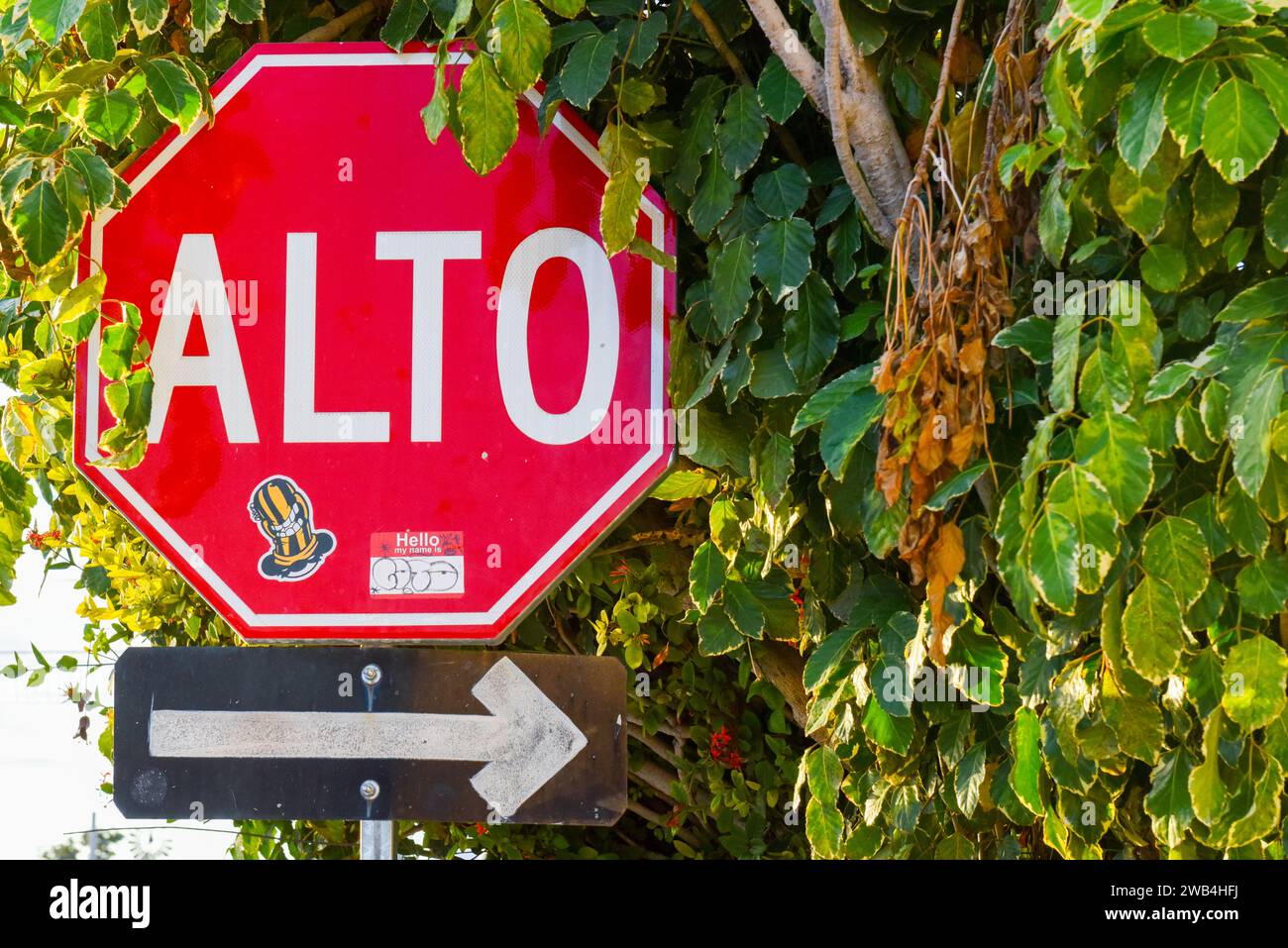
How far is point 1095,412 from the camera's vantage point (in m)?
1.20

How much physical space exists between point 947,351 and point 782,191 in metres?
0.33

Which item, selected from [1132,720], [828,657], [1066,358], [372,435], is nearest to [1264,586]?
[1132,720]

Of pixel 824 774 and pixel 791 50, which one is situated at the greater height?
pixel 791 50

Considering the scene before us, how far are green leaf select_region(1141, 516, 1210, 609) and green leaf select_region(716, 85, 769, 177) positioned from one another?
0.66 m

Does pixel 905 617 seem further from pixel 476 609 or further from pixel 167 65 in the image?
pixel 167 65

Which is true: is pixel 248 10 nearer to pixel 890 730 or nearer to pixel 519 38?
pixel 519 38

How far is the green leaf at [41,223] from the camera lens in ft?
4.94

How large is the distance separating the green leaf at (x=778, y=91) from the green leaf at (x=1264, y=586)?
737 millimetres

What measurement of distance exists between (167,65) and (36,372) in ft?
1.64

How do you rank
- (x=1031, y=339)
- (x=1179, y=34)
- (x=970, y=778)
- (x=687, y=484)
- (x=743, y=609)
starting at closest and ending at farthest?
(x=1179, y=34) → (x=1031, y=339) → (x=970, y=778) → (x=743, y=609) → (x=687, y=484)

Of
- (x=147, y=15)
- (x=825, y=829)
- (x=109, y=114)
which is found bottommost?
(x=825, y=829)

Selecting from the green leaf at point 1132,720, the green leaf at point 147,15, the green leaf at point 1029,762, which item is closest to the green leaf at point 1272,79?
the green leaf at point 1132,720

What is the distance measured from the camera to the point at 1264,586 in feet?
4.17

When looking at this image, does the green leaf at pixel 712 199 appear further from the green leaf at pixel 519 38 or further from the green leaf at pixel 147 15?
the green leaf at pixel 147 15
